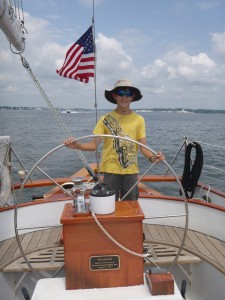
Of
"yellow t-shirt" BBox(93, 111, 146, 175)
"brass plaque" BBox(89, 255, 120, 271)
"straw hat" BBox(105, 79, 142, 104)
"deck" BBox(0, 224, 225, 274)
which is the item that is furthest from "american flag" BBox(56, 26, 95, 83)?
"brass plaque" BBox(89, 255, 120, 271)

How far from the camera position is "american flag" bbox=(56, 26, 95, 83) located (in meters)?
4.44

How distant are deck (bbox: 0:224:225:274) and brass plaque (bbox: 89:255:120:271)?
0.94 metres

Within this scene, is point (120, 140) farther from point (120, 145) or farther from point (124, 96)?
point (124, 96)

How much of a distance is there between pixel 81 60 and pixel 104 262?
3120 millimetres

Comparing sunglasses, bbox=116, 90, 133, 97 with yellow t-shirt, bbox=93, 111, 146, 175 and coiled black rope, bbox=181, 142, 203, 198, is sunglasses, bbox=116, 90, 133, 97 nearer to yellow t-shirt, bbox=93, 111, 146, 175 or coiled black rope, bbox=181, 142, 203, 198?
yellow t-shirt, bbox=93, 111, 146, 175

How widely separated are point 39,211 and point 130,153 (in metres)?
1.60

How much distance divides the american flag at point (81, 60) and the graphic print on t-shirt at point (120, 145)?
5.51ft

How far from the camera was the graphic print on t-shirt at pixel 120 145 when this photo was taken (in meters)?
2.91

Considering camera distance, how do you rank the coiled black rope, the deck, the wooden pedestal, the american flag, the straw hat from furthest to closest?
the american flag
the coiled black rope
the deck
the straw hat
the wooden pedestal

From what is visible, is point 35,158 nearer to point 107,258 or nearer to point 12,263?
point 12,263

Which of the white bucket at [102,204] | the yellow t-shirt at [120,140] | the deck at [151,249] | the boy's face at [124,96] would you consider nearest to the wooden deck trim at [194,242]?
the deck at [151,249]

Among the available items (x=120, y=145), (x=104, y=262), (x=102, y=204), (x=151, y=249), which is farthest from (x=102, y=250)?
(x=151, y=249)

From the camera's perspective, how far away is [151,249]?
3.30 meters

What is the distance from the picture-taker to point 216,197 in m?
4.39
